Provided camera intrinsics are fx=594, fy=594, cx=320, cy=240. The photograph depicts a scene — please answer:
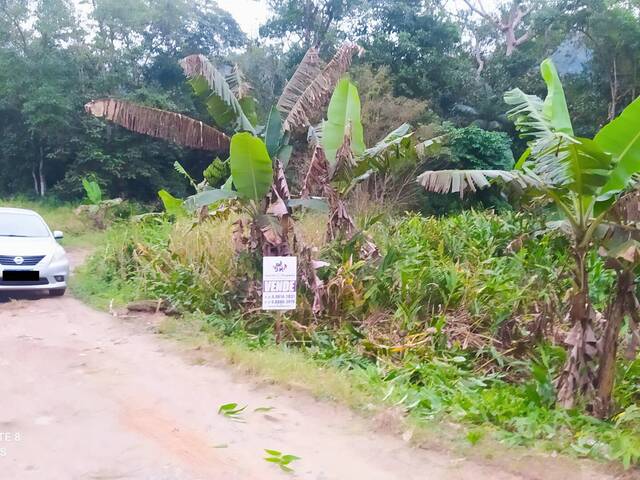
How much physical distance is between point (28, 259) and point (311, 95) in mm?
5020

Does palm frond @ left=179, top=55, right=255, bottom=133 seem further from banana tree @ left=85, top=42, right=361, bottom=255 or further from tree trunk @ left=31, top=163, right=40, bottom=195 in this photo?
tree trunk @ left=31, top=163, right=40, bottom=195

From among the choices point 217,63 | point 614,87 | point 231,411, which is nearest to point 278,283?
point 231,411

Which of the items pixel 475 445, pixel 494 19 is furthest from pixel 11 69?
pixel 475 445

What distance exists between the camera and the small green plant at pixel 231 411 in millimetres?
5090

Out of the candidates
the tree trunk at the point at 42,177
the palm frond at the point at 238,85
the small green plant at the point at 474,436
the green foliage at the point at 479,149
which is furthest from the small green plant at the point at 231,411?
the tree trunk at the point at 42,177

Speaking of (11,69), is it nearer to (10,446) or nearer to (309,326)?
(309,326)

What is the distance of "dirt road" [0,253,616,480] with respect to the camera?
409 cm

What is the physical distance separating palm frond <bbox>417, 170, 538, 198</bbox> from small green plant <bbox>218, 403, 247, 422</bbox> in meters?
3.08

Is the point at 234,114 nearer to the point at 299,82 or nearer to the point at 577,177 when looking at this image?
the point at 299,82

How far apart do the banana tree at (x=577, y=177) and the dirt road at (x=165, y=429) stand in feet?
5.44

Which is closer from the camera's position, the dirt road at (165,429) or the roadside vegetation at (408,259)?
the dirt road at (165,429)

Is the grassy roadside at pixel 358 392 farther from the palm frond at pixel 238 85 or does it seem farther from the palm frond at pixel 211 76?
the palm frond at pixel 238 85

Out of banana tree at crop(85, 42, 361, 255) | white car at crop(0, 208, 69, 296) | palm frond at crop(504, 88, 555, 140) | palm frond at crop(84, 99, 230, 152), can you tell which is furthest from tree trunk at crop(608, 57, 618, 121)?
white car at crop(0, 208, 69, 296)

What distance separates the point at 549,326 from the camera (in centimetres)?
722
